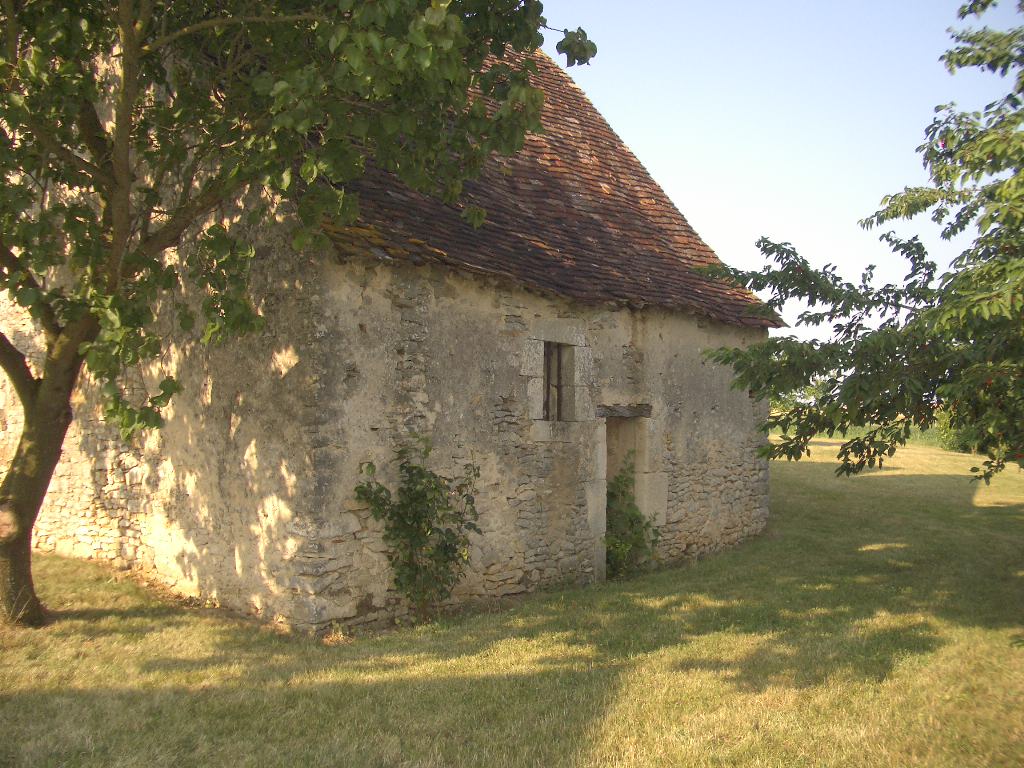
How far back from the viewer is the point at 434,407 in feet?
24.7

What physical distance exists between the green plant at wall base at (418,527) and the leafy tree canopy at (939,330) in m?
2.82

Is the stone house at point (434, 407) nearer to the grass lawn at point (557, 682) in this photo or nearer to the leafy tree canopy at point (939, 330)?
the grass lawn at point (557, 682)

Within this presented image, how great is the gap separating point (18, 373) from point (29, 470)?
30.7 inches

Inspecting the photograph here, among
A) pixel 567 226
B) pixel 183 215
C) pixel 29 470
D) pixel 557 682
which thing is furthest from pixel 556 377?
pixel 29 470

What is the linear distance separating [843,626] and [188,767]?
18.0 ft

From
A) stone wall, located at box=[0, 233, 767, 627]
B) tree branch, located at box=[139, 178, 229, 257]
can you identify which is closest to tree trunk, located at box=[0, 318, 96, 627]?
tree branch, located at box=[139, 178, 229, 257]

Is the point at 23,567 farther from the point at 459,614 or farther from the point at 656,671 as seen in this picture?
the point at 656,671

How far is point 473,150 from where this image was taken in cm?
621

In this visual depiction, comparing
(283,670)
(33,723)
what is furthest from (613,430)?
(33,723)

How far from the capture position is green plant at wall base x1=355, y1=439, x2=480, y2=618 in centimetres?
703

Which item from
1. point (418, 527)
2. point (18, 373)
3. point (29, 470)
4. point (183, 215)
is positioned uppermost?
point (183, 215)

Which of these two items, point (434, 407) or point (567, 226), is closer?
point (434, 407)

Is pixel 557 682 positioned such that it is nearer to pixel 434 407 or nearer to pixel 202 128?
pixel 434 407

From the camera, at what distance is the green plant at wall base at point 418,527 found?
703cm
